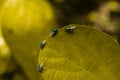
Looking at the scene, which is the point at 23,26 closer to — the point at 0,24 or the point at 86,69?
the point at 0,24

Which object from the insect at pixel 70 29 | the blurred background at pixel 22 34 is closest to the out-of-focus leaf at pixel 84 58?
the insect at pixel 70 29

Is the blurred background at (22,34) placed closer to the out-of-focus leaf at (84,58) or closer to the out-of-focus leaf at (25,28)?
the out-of-focus leaf at (25,28)

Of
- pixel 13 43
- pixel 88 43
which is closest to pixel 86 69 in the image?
pixel 88 43

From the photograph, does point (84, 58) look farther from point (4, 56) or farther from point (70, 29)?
point (4, 56)

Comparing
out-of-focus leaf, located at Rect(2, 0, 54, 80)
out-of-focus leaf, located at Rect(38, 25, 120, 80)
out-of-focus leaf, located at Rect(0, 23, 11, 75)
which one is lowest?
out-of-focus leaf, located at Rect(0, 23, 11, 75)

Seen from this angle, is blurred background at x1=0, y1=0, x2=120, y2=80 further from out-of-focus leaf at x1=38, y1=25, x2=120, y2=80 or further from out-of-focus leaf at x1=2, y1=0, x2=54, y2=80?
out-of-focus leaf at x1=38, y1=25, x2=120, y2=80

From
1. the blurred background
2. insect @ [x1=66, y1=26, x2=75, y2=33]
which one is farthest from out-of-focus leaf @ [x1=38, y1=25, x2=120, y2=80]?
the blurred background
